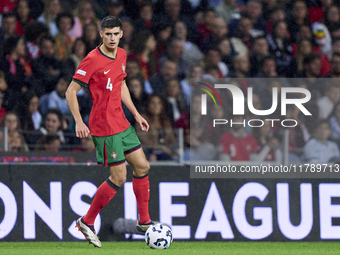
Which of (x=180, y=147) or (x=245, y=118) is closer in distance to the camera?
(x=180, y=147)

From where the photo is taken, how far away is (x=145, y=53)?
859cm

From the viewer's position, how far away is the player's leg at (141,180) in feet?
17.4

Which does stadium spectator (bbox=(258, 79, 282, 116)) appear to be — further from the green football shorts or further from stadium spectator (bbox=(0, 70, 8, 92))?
stadium spectator (bbox=(0, 70, 8, 92))

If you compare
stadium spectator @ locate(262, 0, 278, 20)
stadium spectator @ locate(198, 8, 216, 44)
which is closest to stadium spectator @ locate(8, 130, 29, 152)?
stadium spectator @ locate(198, 8, 216, 44)

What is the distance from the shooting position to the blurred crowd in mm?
6523

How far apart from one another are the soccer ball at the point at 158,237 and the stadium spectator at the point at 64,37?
3765 mm

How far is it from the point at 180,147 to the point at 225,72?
2.64 meters

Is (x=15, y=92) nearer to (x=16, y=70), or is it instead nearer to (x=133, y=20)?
(x=16, y=70)

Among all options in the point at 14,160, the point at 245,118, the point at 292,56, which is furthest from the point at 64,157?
the point at 292,56

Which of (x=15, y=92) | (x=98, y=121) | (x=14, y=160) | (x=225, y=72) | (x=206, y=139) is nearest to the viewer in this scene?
(x=98, y=121)

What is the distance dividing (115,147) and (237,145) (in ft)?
5.68

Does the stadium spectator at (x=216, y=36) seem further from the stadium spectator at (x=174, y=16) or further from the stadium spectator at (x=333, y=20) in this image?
the stadium spectator at (x=333, y=20)

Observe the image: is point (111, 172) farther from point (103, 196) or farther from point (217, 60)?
point (217, 60)

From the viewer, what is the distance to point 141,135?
646cm
